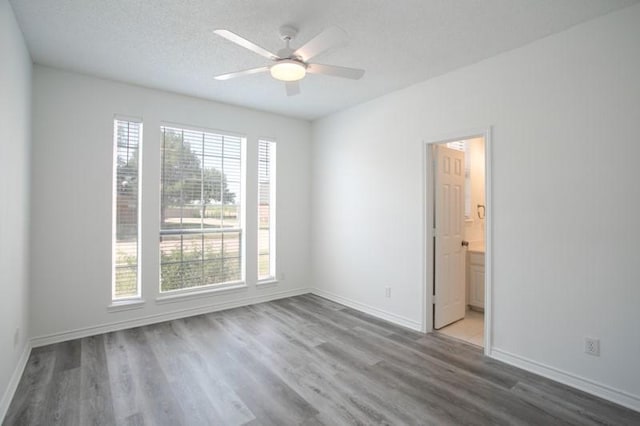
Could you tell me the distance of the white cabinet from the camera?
4379 millimetres

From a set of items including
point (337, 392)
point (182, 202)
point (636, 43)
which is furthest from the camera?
point (182, 202)

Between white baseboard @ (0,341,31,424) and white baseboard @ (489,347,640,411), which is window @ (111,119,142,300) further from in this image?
white baseboard @ (489,347,640,411)

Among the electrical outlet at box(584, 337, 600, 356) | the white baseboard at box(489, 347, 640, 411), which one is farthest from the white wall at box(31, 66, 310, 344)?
the electrical outlet at box(584, 337, 600, 356)

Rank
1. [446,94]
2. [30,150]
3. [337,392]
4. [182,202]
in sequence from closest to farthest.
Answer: [337,392] → [30,150] → [446,94] → [182,202]

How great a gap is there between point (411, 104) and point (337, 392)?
3.16 m

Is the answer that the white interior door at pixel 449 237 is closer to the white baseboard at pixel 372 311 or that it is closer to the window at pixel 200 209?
the white baseboard at pixel 372 311

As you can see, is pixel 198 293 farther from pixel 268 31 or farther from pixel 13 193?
pixel 268 31

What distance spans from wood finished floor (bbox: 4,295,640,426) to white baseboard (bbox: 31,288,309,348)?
111 millimetres

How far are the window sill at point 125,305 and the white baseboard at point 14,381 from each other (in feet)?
2.43

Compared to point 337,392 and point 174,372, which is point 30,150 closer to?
point 174,372

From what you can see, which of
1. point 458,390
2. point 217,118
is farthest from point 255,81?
point 458,390

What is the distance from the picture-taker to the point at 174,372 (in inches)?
108

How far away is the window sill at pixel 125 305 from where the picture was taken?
3.65 meters

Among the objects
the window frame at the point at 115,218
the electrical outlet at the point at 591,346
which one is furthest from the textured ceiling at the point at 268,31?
the electrical outlet at the point at 591,346
